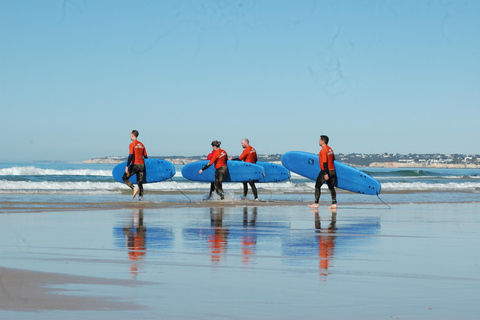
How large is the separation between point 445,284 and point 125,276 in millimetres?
2611

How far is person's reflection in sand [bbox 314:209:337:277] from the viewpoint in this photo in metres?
6.09

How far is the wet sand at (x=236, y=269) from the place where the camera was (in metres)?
4.32

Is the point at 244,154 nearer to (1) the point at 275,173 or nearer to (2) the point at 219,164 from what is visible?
(2) the point at 219,164

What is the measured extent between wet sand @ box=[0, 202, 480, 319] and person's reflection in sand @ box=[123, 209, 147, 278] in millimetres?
14

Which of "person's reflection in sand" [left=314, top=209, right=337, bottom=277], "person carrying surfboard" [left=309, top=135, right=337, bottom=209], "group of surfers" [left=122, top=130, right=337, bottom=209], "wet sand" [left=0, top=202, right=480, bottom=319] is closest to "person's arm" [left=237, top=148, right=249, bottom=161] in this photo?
"group of surfers" [left=122, top=130, right=337, bottom=209]

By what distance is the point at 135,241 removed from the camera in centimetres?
793

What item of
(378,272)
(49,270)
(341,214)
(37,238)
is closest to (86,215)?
(37,238)

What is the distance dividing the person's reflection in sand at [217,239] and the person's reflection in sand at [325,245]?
1039 millimetres

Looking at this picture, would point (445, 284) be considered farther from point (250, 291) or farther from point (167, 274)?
point (167, 274)

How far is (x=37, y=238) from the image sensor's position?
26.4 ft

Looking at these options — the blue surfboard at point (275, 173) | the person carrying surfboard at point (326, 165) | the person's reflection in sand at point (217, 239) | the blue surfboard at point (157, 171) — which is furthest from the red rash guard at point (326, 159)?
the blue surfboard at point (157, 171)

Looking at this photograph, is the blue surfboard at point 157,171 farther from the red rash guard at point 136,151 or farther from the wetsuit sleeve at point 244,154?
the red rash guard at point 136,151

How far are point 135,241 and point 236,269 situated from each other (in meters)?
2.39

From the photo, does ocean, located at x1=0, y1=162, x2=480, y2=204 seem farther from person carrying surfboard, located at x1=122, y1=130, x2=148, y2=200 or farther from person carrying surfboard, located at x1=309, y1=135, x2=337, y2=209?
person carrying surfboard, located at x1=309, y1=135, x2=337, y2=209
